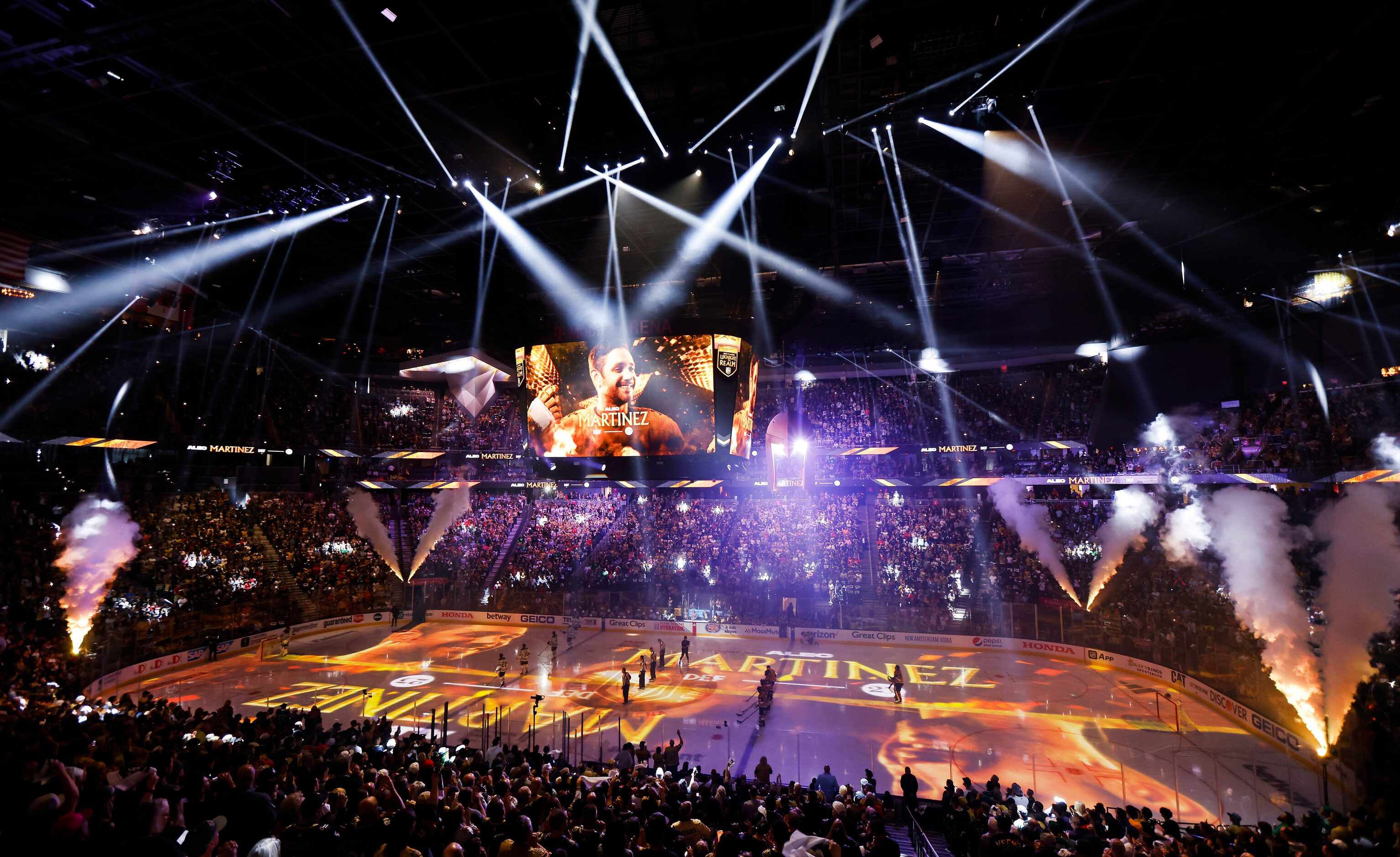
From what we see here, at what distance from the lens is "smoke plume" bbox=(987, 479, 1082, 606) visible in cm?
2344

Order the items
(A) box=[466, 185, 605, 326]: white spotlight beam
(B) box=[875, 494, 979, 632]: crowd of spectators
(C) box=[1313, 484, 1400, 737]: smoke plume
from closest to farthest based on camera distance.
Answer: (C) box=[1313, 484, 1400, 737]: smoke plume, (A) box=[466, 185, 605, 326]: white spotlight beam, (B) box=[875, 494, 979, 632]: crowd of spectators

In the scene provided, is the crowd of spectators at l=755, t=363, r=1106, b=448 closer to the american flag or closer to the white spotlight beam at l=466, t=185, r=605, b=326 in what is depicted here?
the white spotlight beam at l=466, t=185, r=605, b=326

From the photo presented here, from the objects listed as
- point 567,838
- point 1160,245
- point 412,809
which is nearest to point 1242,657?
point 1160,245

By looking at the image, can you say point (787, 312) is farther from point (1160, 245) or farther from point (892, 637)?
point (892, 637)

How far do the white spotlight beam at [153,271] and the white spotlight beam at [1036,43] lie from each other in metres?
12.0

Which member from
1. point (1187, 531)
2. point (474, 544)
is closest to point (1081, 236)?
point (1187, 531)

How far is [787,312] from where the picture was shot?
56.8 ft

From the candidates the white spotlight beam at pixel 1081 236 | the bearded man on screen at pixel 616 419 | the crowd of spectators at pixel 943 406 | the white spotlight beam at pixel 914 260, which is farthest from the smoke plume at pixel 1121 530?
the bearded man on screen at pixel 616 419

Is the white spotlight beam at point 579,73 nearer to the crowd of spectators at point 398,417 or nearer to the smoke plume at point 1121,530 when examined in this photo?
the smoke plume at point 1121,530

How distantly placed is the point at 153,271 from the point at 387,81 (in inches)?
497

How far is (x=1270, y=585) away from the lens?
14.8m

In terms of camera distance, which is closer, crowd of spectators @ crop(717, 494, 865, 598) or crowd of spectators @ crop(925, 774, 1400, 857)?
crowd of spectators @ crop(925, 774, 1400, 857)

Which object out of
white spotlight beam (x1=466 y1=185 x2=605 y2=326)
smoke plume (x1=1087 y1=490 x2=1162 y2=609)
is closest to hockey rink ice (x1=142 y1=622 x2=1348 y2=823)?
smoke plume (x1=1087 y1=490 x2=1162 y2=609)

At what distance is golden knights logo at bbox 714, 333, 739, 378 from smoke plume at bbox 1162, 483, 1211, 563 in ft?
54.4
